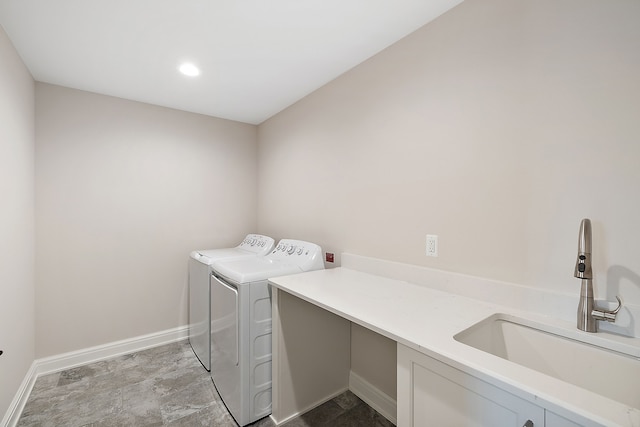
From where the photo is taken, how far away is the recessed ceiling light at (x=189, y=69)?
1.94 metres

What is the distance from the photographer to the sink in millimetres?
856

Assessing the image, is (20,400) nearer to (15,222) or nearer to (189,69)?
(15,222)

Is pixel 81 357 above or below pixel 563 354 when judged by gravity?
below

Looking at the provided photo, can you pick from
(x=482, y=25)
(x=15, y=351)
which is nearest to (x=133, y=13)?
(x=482, y=25)

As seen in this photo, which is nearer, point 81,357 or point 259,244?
point 81,357

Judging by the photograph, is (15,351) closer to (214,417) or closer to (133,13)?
(214,417)

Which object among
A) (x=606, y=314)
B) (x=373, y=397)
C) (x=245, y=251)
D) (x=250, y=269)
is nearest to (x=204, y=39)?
(x=250, y=269)

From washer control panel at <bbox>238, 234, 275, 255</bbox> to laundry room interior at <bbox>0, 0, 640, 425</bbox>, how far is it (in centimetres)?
21

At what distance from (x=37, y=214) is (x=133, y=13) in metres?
1.74

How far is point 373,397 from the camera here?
1.81 metres

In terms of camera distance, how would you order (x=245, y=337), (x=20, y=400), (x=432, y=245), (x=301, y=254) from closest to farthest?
(x=432, y=245) < (x=245, y=337) < (x=20, y=400) < (x=301, y=254)

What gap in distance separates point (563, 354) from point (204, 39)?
7.49 feet

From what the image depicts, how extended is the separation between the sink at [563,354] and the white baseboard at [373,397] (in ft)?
2.84

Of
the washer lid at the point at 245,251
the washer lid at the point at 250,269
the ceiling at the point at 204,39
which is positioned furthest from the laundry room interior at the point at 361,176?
the washer lid at the point at 250,269
